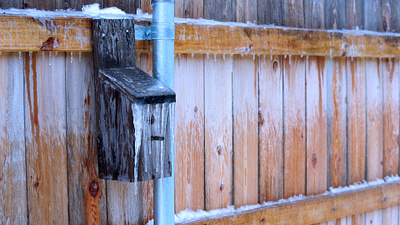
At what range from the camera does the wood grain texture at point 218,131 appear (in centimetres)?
234

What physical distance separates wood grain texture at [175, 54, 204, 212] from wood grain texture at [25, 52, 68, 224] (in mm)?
567

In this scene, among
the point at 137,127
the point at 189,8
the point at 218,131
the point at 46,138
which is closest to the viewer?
the point at 137,127

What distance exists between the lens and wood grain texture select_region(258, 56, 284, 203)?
100 inches

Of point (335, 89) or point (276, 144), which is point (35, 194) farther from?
point (335, 89)

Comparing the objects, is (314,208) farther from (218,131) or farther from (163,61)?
(163,61)

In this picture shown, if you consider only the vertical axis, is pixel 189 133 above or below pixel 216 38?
below

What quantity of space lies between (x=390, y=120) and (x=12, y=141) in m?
2.50

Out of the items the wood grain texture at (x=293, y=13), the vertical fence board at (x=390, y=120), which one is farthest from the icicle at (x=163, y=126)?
the vertical fence board at (x=390, y=120)

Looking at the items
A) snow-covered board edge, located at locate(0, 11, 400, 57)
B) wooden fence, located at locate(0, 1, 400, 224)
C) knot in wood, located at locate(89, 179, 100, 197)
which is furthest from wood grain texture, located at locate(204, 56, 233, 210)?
knot in wood, located at locate(89, 179, 100, 197)

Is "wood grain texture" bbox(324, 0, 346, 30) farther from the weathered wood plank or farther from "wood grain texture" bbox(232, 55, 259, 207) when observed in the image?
the weathered wood plank

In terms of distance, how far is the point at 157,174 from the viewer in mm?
1876

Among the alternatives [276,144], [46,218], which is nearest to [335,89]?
[276,144]

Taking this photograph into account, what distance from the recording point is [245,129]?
2482 mm

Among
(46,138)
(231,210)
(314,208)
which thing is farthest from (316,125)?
(46,138)
